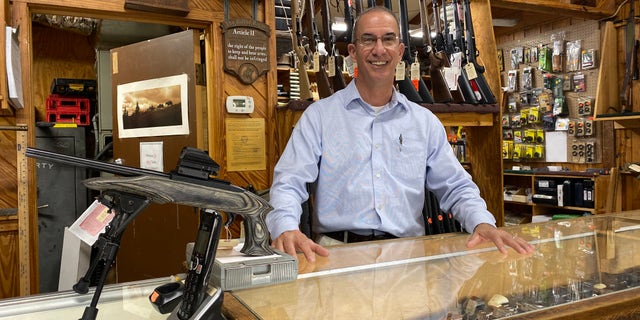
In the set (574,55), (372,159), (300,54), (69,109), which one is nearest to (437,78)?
(300,54)

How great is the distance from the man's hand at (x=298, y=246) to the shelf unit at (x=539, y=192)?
3.97 m

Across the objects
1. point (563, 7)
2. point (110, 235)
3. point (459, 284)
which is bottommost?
point (459, 284)

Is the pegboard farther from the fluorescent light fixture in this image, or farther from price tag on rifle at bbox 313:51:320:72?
price tag on rifle at bbox 313:51:320:72

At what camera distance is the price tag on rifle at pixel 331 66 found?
3.04 metres

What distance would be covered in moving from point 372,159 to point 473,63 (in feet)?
5.43

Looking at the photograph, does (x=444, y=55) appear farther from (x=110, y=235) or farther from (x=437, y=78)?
(x=110, y=235)

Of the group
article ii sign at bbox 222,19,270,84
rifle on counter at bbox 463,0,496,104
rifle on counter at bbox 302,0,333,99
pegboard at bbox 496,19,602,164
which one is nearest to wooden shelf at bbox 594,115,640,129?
pegboard at bbox 496,19,602,164

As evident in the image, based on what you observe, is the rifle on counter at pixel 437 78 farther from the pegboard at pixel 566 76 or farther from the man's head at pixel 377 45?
the pegboard at pixel 566 76

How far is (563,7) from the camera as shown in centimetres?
422

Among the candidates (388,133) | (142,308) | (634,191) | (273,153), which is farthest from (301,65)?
(634,191)

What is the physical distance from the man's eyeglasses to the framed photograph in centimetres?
167

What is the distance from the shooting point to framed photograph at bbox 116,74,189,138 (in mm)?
3381

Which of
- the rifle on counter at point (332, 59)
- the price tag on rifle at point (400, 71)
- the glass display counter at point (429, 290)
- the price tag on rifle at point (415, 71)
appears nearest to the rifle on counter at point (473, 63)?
the price tag on rifle at point (415, 71)

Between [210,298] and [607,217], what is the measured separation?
5.34 ft
